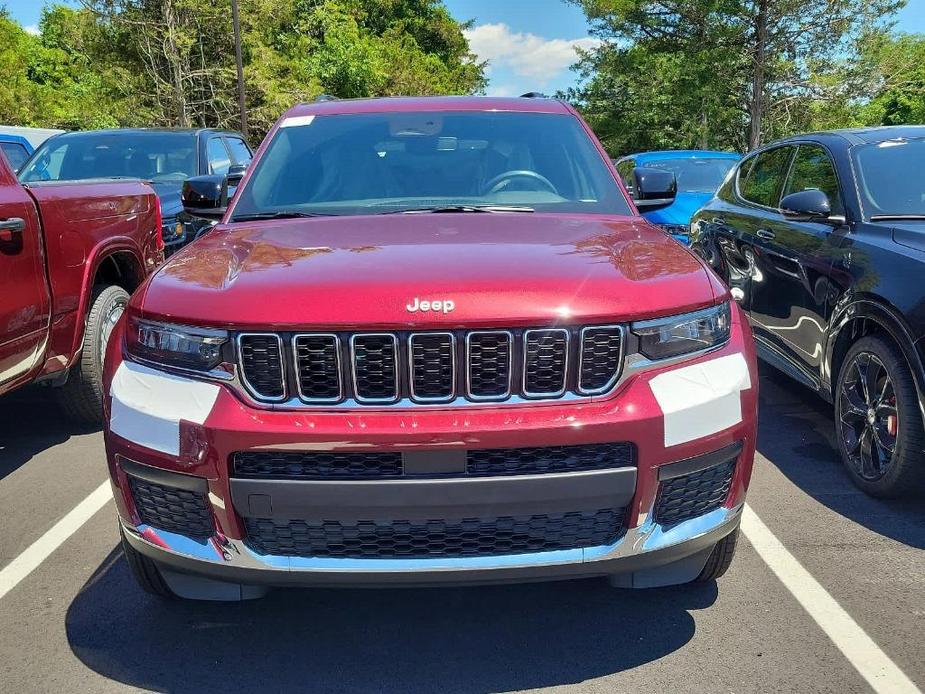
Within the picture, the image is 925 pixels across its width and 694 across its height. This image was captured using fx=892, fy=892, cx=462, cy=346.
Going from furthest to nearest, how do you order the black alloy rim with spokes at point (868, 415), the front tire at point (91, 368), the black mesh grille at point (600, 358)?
the front tire at point (91, 368), the black alloy rim with spokes at point (868, 415), the black mesh grille at point (600, 358)

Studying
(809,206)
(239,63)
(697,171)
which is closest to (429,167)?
(809,206)

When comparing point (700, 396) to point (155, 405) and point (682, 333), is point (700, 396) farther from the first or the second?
point (155, 405)

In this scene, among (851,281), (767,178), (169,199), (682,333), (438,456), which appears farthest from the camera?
(169,199)

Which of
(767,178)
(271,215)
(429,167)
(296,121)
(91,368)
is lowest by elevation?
Result: (91,368)

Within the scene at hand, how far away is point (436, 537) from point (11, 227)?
288 cm

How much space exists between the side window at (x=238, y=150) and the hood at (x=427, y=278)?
771cm

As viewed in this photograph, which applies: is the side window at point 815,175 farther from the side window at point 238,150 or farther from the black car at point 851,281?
the side window at point 238,150

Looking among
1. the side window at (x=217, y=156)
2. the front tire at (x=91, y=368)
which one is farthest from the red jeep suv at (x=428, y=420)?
the side window at (x=217, y=156)

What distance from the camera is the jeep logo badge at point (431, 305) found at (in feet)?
8.02

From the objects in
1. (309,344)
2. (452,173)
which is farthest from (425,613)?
(452,173)

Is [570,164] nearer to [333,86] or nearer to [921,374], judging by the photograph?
[921,374]

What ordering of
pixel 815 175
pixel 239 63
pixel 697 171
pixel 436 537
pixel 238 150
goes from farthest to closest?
pixel 239 63
pixel 697 171
pixel 238 150
pixel 815 175
pixel 436 537

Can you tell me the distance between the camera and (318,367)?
2463 mm

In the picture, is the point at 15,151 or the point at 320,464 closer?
the point at 320,464
